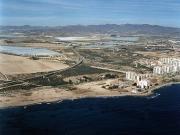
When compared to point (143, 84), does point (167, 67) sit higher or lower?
higher

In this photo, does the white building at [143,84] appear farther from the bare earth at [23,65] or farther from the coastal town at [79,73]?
the bare earth at [23,65]

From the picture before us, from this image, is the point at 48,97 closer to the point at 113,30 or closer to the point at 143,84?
the point at 143,84

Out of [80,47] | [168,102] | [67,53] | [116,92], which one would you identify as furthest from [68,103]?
[80,47]

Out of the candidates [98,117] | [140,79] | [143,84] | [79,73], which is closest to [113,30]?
[79,73]

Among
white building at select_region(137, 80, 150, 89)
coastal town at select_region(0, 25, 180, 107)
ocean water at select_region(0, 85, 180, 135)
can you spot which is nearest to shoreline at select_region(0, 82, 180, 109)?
coastal town at select_region(0, 25, 180, 107)

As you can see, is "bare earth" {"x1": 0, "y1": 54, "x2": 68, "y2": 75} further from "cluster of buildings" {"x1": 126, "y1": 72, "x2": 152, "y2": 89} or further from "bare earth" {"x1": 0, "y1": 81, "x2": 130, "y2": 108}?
"cluster of buildings" {"x1": 126, "y1": 72, "x2": 152, "y2": 89}
